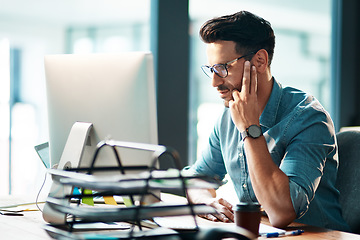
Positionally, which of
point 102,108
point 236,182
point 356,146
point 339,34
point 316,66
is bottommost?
point 236,182

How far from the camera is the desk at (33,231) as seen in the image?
1244 mm

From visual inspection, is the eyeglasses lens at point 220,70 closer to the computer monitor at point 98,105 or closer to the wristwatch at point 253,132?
the wristwatch at point 253,132

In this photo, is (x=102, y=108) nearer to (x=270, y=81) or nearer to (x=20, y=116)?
(x=270, y=81)

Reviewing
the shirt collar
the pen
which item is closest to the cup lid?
the pen

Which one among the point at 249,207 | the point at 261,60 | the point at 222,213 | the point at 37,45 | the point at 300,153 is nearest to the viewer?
the point at 249,207

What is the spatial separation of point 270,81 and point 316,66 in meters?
1.66

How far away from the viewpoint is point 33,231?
1.31 metres

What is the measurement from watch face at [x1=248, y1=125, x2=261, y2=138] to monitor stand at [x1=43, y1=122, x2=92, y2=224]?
561 millimetres

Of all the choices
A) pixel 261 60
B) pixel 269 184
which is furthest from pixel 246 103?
pixel 269 184

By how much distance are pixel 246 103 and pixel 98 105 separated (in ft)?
1.92

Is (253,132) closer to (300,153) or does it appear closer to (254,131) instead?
(254,131)

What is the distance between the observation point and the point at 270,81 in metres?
1.86

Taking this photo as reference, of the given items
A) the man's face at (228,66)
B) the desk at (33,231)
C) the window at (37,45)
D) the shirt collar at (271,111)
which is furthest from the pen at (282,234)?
the window at (37,45)

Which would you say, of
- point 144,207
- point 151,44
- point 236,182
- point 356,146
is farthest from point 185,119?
point 144,207
